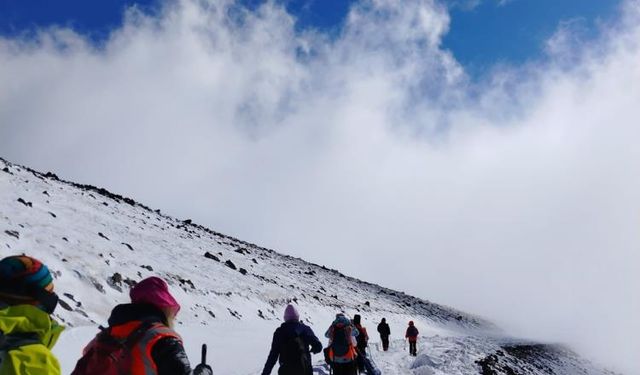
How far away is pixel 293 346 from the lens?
23.5ft

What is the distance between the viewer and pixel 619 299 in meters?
147

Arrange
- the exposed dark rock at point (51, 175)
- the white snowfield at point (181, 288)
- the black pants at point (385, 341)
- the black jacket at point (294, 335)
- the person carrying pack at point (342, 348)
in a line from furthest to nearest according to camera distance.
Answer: the exposed dark rock at point (51, 175) < the black pants at point (385, 341) < the white snowfield at point (181, 288) < the person carrying pack at point (342, 348) < the black jacket at point (294, 335)

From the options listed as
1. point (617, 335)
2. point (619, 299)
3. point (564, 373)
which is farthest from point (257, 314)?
point (619, 299)

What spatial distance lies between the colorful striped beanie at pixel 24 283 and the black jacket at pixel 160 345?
0.55 m

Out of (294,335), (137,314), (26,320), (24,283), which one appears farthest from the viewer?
(294,335)

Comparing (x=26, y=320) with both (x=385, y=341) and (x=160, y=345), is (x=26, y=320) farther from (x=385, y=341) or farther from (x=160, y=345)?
(x=385, y=341)

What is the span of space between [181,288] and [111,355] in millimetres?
21928

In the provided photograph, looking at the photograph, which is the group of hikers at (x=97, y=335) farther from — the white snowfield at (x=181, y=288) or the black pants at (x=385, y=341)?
the black pants at (x=385, y=341)

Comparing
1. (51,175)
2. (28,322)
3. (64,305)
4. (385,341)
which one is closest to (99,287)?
(64,305)

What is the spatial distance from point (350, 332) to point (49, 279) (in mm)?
7704

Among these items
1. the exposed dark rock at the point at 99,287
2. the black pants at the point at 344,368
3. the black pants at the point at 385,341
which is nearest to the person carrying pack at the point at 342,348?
the black pants at the point at 344,368

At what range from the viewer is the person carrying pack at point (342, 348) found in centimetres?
Answer: 979

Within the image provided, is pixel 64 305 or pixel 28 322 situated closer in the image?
pixel 28 322

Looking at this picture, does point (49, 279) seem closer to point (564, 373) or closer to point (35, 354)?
point (35, 354)
